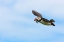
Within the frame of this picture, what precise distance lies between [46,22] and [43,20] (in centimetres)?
111

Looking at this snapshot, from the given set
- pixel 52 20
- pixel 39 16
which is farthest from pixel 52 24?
pixel 39 16

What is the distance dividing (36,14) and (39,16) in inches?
79.8

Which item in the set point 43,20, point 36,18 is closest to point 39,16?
point 36,18

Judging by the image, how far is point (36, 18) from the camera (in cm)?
5372

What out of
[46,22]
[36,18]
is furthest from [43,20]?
[36,18]

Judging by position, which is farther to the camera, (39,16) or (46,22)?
(39,16)

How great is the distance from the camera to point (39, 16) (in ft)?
178

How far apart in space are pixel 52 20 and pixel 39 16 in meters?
6.41

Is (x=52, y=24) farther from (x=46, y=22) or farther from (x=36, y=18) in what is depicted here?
(x=36, y=18)

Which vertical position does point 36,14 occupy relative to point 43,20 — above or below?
above

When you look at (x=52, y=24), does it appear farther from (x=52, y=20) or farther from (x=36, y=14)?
(x=36, y=14)

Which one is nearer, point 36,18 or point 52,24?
point 52,24

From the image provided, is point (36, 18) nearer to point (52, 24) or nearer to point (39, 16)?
point (39, 16)

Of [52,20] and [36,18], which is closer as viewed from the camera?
[52,20]
